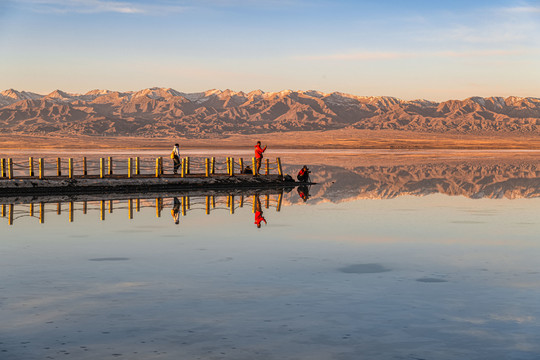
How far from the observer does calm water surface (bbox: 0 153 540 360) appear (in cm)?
1021

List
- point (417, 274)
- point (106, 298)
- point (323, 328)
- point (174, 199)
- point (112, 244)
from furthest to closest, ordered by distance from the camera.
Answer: point (174, 199)
point (112, 244)
point (417, 274)
point (106, 298)
point (323, 328)

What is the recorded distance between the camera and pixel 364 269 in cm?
1573

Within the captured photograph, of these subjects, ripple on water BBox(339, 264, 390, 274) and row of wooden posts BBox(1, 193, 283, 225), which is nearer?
ripple on water BBox(339, 264, 390, 274)

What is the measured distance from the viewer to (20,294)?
13.1m

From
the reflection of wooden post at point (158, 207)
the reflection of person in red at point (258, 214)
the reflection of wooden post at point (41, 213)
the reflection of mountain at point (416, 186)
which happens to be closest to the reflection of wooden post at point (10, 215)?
the reflection of wooden post at point (41, 213)

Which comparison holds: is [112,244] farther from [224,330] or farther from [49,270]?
[224,330]

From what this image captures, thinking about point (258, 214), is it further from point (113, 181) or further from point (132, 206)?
point (113, 181)

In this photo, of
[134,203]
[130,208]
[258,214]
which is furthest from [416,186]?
[130,208]

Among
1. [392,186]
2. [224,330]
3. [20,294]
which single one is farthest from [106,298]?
[392,186]

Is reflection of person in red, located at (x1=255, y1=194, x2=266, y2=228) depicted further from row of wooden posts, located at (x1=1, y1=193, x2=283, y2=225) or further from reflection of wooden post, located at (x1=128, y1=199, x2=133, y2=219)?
reflection of wooden post, located at (x1=128, y1=199, x2=133, y2=219)

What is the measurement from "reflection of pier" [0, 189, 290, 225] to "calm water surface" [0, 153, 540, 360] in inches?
41.6

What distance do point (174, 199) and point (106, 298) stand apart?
843 inches

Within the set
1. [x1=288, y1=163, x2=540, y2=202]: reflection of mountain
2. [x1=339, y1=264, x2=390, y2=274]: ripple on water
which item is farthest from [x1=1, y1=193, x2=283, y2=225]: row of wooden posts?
[x1=339, y1=264, x2=390, y2=274]: ripple on water

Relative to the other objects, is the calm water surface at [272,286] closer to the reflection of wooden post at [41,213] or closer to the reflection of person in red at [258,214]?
the reflection of person in red at [258,214]
